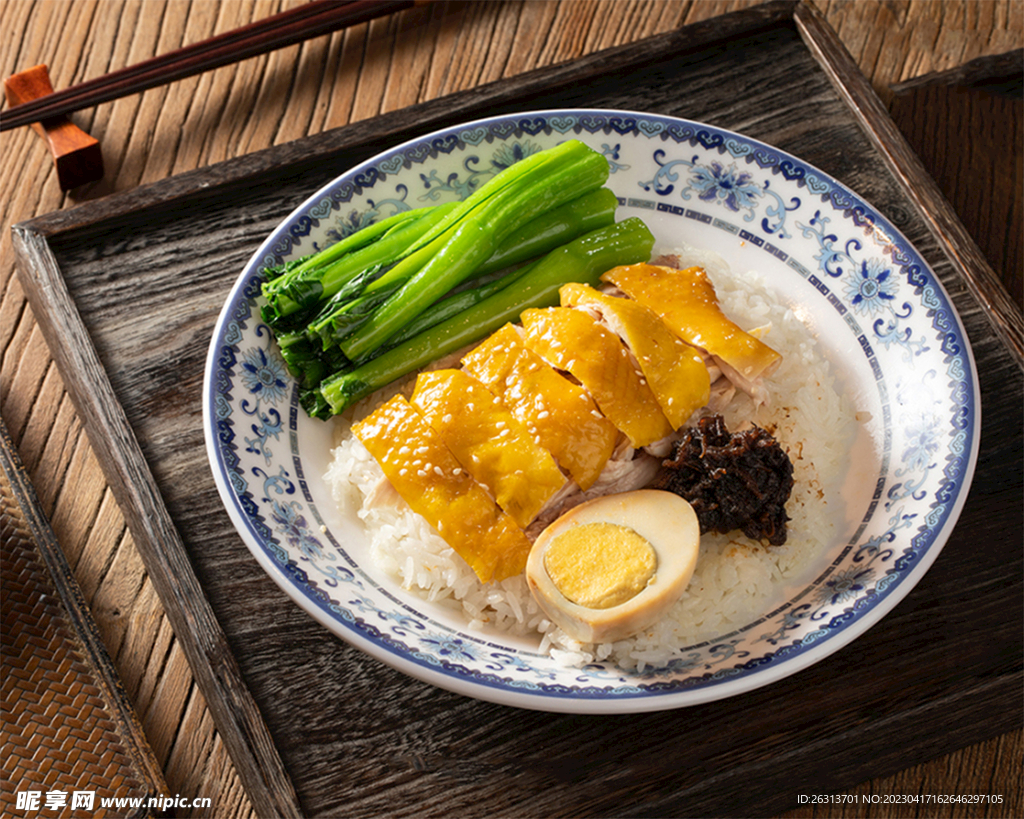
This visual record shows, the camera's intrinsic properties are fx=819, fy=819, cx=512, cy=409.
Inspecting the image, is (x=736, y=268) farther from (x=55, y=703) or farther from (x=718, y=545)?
(x=55, y=703)

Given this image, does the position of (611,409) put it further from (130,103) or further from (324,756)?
(130,103)

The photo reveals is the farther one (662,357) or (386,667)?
(662,357)

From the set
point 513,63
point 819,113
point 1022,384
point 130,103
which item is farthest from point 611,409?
point 130,103

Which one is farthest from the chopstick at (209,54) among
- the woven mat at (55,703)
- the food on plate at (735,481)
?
the food on plate at (735,481)

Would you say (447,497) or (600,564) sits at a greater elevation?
(447,497)

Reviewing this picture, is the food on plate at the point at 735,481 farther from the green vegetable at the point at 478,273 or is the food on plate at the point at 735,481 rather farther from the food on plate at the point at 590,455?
the green vegetable at the point at 478,273

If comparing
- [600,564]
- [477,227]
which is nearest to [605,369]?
[600,564]

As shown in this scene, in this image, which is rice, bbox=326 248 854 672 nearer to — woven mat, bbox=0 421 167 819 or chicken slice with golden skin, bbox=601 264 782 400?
chicken slice with golden skin, bbox=601 264 782 400
